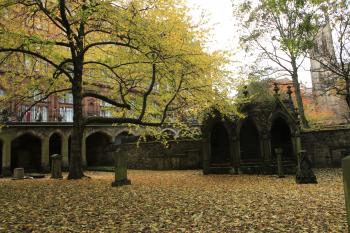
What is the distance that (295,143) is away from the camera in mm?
16938

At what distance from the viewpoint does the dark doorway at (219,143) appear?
1950 cm

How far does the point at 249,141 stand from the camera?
19.2 m

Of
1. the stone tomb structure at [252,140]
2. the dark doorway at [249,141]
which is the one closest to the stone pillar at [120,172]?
the stone tomb structure at [252,140]

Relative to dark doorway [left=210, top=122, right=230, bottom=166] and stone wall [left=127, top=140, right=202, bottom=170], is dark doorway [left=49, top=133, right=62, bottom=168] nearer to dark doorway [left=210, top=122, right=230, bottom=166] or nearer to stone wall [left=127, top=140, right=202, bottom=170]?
stone wall [left=127, top=140, right=202, bottom=170]

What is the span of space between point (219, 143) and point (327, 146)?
7.26 metres

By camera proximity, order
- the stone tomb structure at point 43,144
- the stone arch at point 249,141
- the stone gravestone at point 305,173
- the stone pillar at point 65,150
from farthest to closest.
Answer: the stone pillar at point 65,150, the stone tomb structure at point 43,144, the stone arch at point 249,141, the stone gravestone at point 305,173

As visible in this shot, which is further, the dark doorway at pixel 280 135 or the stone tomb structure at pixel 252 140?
the dark doorway at pixel 280 135

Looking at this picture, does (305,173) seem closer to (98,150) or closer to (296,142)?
(296,142)

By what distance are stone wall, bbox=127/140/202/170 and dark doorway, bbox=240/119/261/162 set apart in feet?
15.2

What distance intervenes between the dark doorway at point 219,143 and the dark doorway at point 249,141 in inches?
38.8

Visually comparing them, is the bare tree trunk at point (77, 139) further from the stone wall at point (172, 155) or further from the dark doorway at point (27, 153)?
the dark doorway at point (27, 153)

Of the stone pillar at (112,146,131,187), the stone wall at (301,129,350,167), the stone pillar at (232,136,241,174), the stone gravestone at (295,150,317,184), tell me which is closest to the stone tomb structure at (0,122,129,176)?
the stone pillar at (112,146,131,187)

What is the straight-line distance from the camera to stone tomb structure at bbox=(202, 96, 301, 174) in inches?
682

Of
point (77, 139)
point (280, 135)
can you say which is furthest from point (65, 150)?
point (280, 135)
